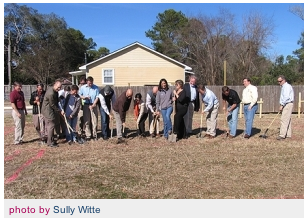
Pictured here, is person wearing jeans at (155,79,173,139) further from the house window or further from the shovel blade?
the house window

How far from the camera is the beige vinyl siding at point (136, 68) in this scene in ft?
72.8

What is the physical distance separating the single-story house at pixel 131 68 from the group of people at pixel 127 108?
13.1 metres

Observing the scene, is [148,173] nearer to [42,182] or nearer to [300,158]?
[42,182]

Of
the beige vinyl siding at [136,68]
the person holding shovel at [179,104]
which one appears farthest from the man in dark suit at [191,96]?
the beige vinyl siding at [136,68]

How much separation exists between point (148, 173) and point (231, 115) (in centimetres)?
394

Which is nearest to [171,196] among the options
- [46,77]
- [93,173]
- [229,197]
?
→ [229,197]

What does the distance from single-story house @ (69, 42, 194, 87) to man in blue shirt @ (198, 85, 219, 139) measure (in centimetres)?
1352

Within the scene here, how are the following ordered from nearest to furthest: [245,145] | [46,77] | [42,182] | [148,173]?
1. [42,182]
2. [148,173]
3. [245,145]
4. [46,77]

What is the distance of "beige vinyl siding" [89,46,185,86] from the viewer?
22188mm

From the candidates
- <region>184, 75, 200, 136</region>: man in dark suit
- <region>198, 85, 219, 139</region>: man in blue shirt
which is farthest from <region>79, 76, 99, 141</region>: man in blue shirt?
<region>198, 85, 219, 139</region>: man in blue shirt

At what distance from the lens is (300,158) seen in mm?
6699

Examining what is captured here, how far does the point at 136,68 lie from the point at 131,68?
0.36 metres

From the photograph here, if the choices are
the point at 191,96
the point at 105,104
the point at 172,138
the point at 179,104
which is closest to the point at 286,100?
the point at 191,96

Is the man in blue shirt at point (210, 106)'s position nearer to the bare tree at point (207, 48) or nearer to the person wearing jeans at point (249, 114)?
the person wearing jeans at point (249, 114)
